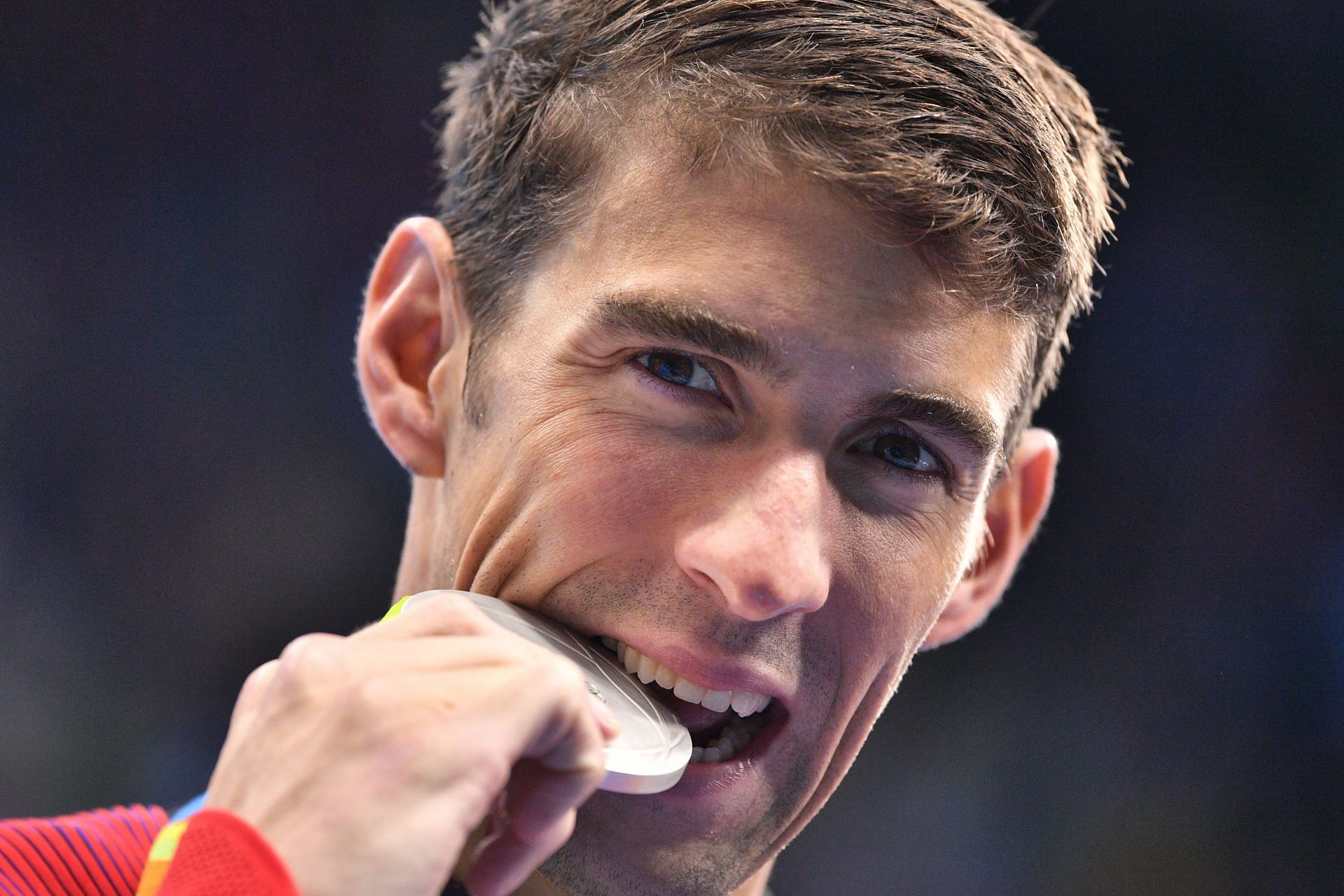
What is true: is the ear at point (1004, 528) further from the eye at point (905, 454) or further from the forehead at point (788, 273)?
the forehead at point (788, 273)

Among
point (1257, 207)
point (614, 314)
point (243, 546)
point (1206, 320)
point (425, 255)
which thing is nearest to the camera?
point (614, 314)

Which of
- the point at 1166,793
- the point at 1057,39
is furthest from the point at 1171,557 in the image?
the point at 1057,39

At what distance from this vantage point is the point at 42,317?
3.52 metres

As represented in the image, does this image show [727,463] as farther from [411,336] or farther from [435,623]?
[411,336]

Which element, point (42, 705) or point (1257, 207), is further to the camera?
point (42, 705)

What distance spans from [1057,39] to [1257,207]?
2.15ft

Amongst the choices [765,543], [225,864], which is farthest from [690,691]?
[225,864]

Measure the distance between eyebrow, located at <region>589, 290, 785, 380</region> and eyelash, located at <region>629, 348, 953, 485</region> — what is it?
4 centimetres

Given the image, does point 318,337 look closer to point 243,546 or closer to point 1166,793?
point 243,546

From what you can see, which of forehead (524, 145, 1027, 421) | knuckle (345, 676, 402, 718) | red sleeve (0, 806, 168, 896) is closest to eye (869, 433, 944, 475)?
forehead (524, 145, 1027, 421)

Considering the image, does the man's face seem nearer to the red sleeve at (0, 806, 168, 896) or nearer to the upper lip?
the upper lip

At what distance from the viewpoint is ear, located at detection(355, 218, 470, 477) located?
7.39 feet

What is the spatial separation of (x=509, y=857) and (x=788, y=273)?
0.92m

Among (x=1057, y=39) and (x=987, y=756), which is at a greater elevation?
(x=1057, y=39)
